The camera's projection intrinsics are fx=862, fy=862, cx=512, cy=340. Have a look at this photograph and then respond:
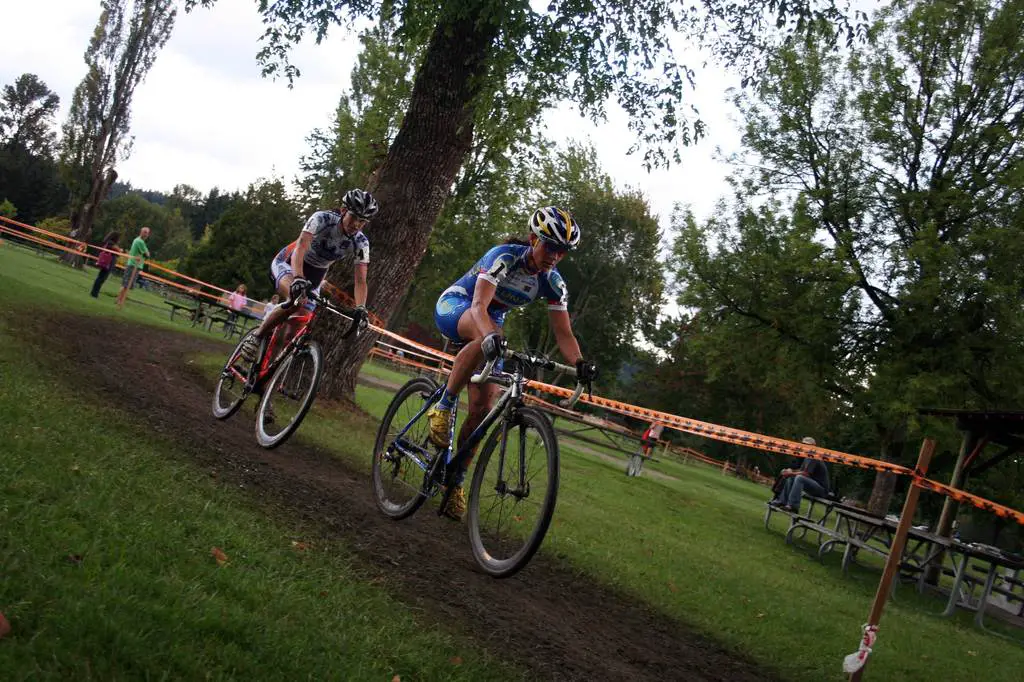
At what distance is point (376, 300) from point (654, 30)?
228 inches

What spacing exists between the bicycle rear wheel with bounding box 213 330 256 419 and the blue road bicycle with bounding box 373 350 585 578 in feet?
9.98

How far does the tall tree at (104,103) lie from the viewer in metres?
49.5

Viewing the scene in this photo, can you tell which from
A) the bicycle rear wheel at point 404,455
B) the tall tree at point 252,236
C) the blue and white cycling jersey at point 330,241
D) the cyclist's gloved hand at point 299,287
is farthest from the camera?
the tall tree at point 252,236

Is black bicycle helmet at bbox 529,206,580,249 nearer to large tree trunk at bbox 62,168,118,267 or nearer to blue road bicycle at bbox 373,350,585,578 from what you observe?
blue road bicycle at bbox 373,350,585,578

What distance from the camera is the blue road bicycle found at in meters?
5.55

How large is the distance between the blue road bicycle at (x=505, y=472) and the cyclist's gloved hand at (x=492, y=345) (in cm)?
9

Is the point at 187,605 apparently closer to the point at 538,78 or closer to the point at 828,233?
the point at 538,78

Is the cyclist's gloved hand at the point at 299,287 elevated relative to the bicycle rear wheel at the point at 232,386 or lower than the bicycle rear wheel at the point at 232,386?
elevated

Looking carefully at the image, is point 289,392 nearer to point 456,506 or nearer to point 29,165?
point 456,506

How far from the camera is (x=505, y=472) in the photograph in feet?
19.5

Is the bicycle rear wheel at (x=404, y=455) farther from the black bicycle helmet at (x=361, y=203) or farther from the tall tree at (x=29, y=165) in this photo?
the tall tree at (x=29, y=165)

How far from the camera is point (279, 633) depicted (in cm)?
366

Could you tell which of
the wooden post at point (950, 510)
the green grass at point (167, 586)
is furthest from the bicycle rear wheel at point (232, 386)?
the wooden post at point (950, 510)

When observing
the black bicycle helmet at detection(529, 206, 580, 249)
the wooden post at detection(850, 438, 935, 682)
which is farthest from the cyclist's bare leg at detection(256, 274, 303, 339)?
the wooden post at detection(850, 438, 935, 682)
